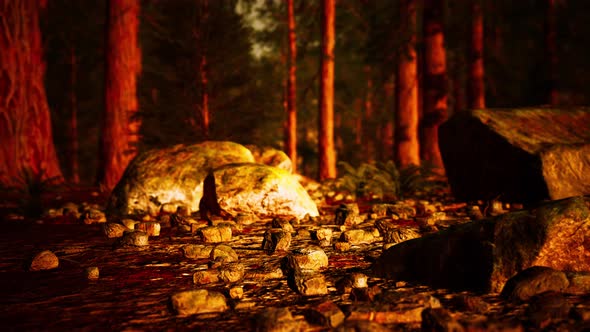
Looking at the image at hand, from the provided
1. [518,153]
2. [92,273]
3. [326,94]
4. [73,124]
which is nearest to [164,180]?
[92,273]

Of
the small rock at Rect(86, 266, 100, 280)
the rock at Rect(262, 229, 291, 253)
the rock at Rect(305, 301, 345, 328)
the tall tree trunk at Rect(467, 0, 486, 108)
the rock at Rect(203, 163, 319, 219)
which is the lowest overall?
the rock at Rect(305, 301, 345, 328)

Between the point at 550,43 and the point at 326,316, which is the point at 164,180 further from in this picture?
the point at 550,43

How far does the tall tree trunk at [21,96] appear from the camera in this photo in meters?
7.74

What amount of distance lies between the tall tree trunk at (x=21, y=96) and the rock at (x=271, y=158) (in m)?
3.90

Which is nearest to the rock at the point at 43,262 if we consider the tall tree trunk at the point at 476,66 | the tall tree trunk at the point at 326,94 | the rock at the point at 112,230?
the rock at the point at 112,230

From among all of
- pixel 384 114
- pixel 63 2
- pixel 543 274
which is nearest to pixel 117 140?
pixel 543 274

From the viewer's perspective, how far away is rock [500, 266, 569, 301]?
1836 millimetres

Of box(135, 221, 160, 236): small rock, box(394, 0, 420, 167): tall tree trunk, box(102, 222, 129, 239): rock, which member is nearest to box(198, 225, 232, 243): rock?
box(135, 221, 160, 236): small rock

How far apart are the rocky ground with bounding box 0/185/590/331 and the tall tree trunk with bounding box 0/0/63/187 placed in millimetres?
4831

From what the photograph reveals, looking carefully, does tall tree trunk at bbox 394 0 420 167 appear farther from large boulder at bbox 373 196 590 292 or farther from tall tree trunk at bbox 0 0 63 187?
large boulder at bbox 373 196 590 292

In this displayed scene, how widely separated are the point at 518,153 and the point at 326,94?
19.2 feet

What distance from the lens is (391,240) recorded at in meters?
3.26

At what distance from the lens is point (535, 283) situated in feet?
6.07

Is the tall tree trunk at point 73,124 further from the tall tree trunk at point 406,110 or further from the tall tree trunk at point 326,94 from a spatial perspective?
the tall tree trunk at point 406,110
